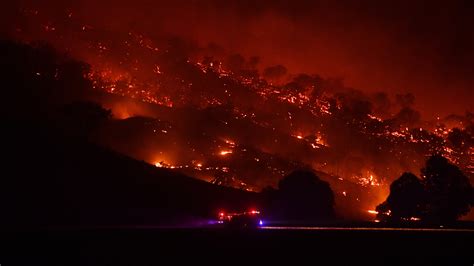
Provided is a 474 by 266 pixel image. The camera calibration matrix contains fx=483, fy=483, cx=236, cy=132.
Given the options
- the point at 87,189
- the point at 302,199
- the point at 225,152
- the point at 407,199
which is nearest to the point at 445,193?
the point at 407,199

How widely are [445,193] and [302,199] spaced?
2444cm

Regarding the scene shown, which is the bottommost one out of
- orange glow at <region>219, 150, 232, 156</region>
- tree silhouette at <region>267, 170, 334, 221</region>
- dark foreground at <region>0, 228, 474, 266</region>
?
dark foreground at <region>0, 228, 474, 266</region>

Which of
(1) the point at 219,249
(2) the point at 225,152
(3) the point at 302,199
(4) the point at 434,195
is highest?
(2) the point at 225,152

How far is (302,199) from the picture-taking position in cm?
7975

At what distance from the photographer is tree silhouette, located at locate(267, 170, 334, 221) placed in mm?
76938

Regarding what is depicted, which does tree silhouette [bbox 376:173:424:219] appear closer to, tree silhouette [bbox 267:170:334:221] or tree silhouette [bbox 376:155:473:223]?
tree silhouette [bbox 376:155:473:223]

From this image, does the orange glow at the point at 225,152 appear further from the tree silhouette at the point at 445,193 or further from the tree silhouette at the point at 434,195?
the tree silhouette at the point at 445,193

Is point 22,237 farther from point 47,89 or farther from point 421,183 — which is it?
point 47,89

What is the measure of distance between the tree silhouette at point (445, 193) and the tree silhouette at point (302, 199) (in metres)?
16.7

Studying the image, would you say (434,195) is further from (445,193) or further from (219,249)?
(219,249)

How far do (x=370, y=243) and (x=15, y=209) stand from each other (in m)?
44.7

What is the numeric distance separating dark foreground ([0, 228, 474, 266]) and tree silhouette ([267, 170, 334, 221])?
4308 cm

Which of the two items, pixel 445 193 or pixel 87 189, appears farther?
pixel 445 193

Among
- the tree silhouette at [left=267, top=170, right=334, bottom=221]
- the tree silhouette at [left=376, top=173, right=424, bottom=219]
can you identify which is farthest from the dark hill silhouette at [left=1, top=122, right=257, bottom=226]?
the tree silhouette at [left=376, top=173, right=424, bottom=219]
